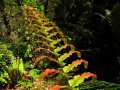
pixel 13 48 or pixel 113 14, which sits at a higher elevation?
pixel 113 14

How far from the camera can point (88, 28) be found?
6531mm

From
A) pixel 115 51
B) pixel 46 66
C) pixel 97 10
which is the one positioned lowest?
pixel 46 66

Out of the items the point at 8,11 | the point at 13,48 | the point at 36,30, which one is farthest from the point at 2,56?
the point at 8,11

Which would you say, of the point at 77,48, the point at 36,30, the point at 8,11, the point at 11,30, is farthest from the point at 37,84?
the point at 8,11

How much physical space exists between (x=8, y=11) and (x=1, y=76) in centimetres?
375

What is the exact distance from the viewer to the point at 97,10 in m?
6.50

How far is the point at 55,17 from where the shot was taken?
29.0 feet

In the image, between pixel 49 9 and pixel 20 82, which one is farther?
pixel 49 9

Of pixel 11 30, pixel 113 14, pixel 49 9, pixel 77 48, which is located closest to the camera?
pixel 113 14

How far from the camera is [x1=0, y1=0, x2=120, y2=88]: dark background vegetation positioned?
530cm

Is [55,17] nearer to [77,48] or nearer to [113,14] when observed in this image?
[77,48]

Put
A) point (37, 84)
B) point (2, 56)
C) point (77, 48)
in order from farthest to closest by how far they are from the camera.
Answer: point (77, 48)
point (2, 56)
point (37, 84)

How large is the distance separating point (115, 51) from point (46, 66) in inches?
65.2

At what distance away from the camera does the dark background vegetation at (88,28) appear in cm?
530
